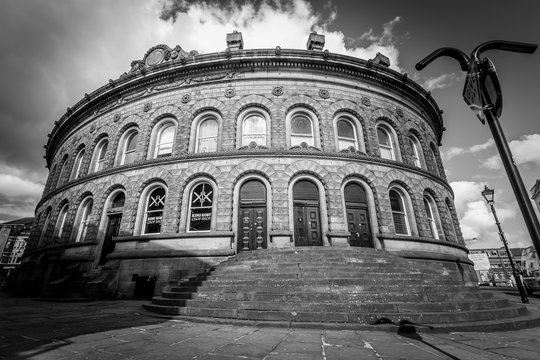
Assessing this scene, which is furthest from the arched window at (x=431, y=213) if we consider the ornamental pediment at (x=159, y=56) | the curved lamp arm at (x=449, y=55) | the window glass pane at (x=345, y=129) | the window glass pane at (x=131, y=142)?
the window glass pane at (x=131, y=142)

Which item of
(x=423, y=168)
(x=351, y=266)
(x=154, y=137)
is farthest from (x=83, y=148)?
(x=423, y=168)

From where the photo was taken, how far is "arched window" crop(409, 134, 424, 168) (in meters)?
15.5

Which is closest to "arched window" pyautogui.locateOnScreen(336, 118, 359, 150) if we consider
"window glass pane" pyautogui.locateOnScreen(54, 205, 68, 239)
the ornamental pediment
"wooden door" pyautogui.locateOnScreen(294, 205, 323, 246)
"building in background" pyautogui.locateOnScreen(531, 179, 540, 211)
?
"wooden door" pyautogui.locateOnScreen(294, 205, 323, 246)

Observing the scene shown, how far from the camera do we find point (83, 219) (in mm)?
14562

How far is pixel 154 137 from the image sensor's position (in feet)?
47.1

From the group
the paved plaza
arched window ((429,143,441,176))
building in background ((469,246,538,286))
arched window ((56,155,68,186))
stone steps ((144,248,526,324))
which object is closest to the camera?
the paved plaza

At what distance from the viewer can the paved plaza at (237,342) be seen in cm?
319

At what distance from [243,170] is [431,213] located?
427 inches

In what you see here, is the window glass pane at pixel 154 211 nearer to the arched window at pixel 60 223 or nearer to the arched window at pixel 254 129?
the arched window at pixel 254 129

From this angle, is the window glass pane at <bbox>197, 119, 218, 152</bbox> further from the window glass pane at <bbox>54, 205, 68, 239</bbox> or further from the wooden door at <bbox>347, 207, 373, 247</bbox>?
the window glass pane at <bbox>54, 205, 68, 239</bbox>

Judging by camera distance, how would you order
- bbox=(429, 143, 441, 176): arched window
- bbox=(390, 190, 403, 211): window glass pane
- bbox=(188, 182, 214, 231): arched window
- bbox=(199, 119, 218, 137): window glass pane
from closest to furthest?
1. bbox=(188, 182, 214, 231): arched window
2. bbox=(390, 190, 403, 211): window glass pane
3. bbox=(199, 119, 218, 137): window glass pane
4. bbox=(429, 143, 441, 176): arched window

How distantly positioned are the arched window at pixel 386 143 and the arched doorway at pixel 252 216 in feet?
24.4

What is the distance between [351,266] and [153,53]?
58.7 ft

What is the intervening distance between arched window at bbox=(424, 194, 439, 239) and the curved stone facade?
0.08 m
